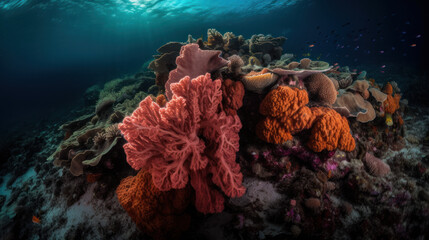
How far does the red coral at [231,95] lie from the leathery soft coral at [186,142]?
0.56 metres

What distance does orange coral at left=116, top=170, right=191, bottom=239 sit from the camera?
8.23 ft

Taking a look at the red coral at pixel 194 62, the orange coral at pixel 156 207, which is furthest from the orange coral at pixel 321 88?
the orange coral at pixel 156 207

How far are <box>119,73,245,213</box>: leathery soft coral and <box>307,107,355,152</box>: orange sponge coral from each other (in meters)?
1.72

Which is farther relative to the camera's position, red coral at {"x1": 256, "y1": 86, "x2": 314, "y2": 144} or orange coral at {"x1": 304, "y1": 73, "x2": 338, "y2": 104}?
orange coral at {"x1": 304, "y1": 73, "x2": 338, "y2": 104}

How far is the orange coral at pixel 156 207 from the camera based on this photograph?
8.23 ft

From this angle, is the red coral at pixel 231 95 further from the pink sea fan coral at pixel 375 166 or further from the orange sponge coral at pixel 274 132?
the pink sea fan coral at pixel 375 166

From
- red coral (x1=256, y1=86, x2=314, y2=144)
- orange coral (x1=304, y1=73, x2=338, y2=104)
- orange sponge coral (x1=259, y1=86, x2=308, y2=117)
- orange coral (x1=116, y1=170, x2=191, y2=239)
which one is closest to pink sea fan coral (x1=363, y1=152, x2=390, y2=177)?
orange coral (x1=304, y1=73, x2=338, y2=104)

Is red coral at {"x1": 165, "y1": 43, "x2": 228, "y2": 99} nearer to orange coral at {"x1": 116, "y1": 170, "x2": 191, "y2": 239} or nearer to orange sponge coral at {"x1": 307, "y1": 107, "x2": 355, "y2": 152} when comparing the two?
orange coral at {"x1": 116, "y1": 170, "x2": 191, "y2": 239}

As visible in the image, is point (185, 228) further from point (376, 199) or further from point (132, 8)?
point (132, 8)

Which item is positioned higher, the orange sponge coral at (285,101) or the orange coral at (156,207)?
the orange sponge coral at (285,101)

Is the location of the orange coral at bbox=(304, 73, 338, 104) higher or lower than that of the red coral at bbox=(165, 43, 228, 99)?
lower

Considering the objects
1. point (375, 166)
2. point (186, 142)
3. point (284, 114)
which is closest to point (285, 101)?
point (284, 114)

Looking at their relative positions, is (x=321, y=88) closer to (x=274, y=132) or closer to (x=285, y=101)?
(x=285, y=101)

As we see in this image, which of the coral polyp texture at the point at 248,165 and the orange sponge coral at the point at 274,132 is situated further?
the orange sponge coral at the point at 274,132
